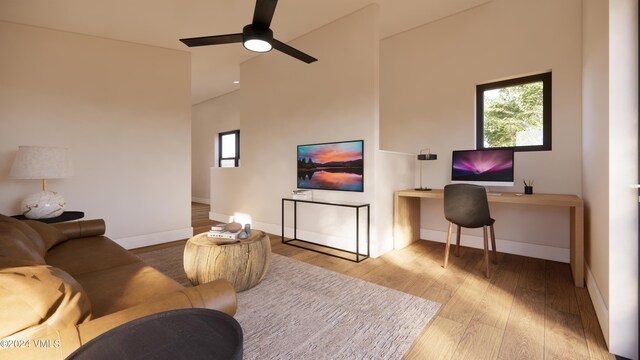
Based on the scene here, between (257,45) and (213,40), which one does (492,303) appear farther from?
(213,40)

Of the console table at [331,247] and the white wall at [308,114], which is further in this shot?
the white wall at [308,114]

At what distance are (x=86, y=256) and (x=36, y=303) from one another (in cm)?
140

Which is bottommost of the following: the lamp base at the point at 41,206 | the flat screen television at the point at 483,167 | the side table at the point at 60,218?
the side table at the point at 60,218

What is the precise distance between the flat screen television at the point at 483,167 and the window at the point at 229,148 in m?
5.17

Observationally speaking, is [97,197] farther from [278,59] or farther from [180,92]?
[278,59]

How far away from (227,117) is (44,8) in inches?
166

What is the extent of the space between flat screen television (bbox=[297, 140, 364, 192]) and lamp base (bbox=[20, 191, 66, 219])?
2610 mm

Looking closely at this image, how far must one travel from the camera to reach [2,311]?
0.74 m

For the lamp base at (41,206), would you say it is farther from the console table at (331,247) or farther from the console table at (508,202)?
the console table at (508,202)

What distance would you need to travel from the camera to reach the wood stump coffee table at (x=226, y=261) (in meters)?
2.10

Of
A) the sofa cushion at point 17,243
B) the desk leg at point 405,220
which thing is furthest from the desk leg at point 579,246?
the sofa cushion at point 17,243

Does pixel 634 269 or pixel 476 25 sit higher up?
pixel 476 25

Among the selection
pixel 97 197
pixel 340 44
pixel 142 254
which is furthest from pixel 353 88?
pixel 97 197

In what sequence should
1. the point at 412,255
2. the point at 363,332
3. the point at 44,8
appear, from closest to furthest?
1. the point at 363,332
2. the point at 44,8
3. the point at 412,255
